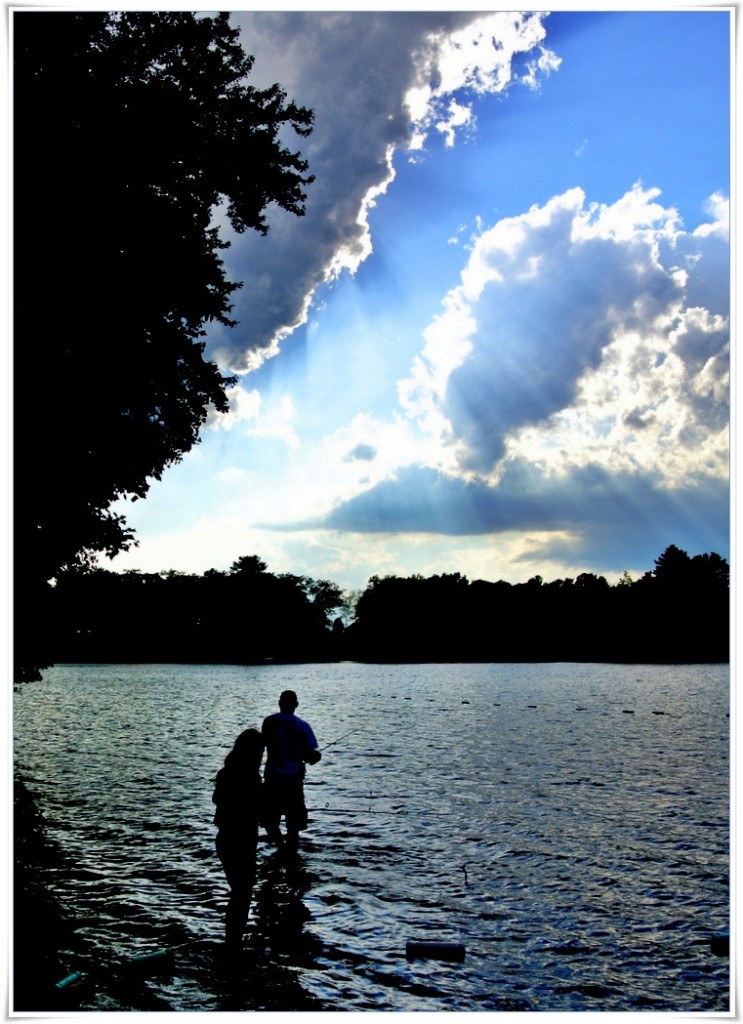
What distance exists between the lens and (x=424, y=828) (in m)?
15.3

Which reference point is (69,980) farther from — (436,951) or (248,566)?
(248,566)

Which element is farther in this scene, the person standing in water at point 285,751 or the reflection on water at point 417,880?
the person standing in water at point 285,751

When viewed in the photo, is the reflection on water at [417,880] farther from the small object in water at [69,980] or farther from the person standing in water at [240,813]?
the person standing in water at [240,813]

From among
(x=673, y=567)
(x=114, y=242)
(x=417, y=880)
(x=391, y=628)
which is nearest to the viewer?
(x=417, y=880)

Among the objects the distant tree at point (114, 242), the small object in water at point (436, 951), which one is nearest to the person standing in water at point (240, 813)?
the small object in water at point (436, 951)

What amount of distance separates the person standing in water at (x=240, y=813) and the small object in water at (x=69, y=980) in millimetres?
1547

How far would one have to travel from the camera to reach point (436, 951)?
8953mm

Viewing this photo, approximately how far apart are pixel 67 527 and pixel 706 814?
1362 cm

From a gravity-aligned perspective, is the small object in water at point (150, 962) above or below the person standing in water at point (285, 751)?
below

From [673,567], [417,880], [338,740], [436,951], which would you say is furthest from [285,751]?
[673,567]

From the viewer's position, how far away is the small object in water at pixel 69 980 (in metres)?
7.21

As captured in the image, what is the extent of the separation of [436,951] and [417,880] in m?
2.98
